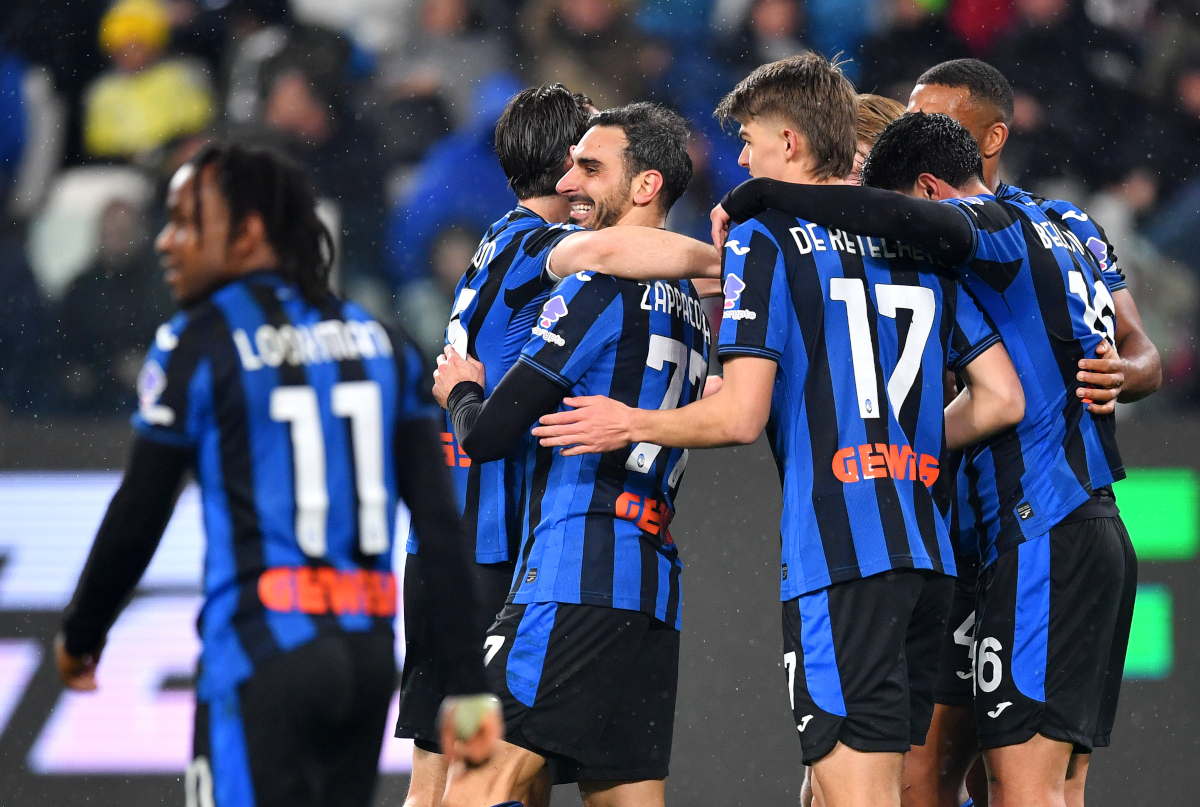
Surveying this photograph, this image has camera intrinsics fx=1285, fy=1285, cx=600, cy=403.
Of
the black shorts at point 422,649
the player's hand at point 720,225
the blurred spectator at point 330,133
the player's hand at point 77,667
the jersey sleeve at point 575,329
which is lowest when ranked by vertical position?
the black shorts at point 422,649

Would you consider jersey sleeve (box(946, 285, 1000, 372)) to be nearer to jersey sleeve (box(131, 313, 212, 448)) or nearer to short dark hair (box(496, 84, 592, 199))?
short dark hair (box(496, 84, 592, 199))

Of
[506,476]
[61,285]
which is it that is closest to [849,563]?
[506,476]

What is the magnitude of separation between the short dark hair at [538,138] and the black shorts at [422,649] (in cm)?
115

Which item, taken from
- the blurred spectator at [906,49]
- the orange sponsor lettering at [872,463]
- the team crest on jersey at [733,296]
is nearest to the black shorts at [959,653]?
the orange sponsor lettering at [872,463]

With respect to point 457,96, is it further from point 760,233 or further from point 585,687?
point 585,687

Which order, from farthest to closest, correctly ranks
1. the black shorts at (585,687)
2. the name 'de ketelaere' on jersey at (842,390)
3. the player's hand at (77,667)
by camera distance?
1. the black shorts at (585,687)
2. the name 'de ketelaere' on jersey at (842,390)
3. the player's hand at (77,667)

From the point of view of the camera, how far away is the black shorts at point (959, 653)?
359 cm

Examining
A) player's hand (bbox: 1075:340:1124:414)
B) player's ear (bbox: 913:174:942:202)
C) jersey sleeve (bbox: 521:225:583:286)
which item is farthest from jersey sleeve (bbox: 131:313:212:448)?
player's hand (bbox: 1075:340:1124:414)

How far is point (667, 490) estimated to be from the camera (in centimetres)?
329

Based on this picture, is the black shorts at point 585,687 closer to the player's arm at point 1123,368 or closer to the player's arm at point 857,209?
the player's arm at point 857,209

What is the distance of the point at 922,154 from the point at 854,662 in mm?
1365

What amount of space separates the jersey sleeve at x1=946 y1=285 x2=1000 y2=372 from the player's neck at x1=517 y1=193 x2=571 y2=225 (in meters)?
1.24

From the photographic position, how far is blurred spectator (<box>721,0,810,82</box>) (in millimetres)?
7383

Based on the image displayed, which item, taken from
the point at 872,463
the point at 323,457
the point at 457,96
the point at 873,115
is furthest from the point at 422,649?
the point at 457,96
